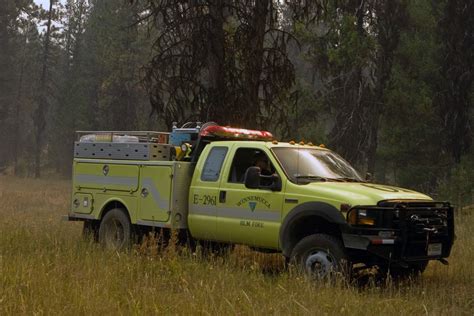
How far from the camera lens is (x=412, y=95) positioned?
82.8 ft

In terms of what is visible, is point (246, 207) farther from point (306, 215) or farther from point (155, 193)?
point (155, 193)

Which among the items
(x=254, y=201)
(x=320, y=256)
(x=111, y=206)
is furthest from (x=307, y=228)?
(x=111, y=206)

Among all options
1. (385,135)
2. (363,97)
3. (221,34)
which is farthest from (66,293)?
(385,135)

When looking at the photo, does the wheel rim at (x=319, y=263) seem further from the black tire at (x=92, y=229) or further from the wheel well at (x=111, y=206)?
the black tire at (x=92, y=229)

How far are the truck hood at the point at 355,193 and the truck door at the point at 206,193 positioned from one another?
5.23ft

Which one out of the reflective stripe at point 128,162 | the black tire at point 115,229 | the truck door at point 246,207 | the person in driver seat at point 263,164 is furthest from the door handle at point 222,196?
the black tire at point 115,229

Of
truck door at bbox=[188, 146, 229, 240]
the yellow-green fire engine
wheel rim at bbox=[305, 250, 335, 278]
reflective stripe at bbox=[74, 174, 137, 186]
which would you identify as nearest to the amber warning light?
the yellow-green fire engine

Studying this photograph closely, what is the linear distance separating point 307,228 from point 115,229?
3.75 metres

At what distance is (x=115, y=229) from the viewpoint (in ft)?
34.5

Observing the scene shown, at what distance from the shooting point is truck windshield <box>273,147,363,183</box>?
8522 mm

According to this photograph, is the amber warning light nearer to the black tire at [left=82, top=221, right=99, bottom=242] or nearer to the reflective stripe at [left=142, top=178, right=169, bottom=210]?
the reflective stripe at [left=142, top=178, right=169, bottom=210]

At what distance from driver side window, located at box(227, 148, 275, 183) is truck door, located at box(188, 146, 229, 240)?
197 millimetres

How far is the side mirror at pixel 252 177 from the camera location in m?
8.20

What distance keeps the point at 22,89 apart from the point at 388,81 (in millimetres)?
46792
